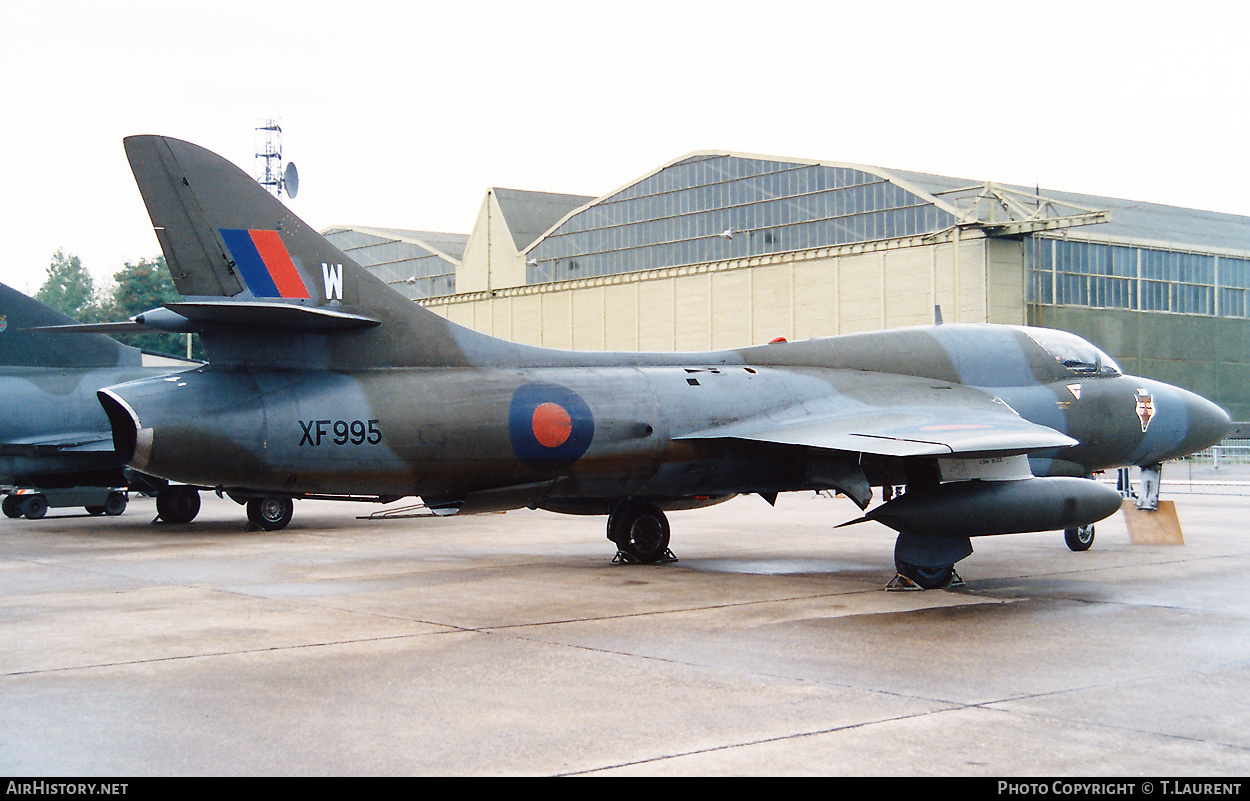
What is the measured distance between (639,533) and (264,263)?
6101 millimetres

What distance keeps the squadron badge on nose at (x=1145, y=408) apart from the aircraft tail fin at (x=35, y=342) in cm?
1865

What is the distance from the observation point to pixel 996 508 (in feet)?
39.6

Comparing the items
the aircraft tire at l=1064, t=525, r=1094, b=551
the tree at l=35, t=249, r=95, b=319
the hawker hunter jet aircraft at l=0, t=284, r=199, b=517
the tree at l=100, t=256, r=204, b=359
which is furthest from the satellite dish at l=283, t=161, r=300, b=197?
the tree at l=35, t=249, r=95, b=319

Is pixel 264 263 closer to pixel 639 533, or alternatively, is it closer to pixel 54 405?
pixel 639 533

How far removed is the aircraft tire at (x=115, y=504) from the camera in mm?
25953

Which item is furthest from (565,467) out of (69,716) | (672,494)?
(69,716)

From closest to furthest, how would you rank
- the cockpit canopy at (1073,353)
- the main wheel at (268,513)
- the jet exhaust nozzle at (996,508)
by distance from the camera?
1. the jet exhaust nozzle at (996,508)
2. the cockpit canopy at (1073,353)
3. the main wheel at (268,513)

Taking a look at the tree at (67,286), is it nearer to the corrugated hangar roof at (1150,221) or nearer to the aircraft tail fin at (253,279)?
the corrugated hangar roof at (1150,221)

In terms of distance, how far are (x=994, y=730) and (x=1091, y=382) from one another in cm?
1019

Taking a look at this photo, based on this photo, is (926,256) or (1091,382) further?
(926,256)

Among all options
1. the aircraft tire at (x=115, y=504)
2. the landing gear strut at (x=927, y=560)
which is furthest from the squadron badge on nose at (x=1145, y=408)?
the aircraft tire at (x=115, y=504)

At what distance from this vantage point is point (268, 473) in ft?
38.0

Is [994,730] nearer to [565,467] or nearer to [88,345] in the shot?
[565,467]

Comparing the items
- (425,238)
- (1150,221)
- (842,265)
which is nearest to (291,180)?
(842,265)
